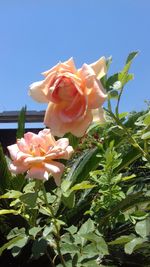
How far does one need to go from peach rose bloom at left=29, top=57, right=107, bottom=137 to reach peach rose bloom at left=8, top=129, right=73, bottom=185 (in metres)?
0.14

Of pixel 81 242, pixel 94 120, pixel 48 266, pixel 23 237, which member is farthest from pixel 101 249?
pixel 48 266

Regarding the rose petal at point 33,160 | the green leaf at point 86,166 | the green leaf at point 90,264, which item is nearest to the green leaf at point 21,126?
the green leaf at point 86,166

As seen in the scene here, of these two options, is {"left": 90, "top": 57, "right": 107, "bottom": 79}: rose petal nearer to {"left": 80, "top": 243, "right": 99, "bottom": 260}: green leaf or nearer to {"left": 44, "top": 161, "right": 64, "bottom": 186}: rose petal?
{"left": 44, "top": 161, "right": 64, "bottom": 186}: rose petal

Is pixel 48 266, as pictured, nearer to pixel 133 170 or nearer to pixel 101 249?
pixel 101 249

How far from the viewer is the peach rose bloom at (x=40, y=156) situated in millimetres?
1035

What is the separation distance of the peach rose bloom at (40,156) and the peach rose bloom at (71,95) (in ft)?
0.47

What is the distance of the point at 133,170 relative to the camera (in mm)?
3537

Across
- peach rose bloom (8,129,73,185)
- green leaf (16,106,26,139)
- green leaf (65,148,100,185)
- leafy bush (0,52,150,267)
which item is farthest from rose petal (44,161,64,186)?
green leaf (16,106,26,139)

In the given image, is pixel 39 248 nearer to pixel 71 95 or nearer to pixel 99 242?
pixel 99 242

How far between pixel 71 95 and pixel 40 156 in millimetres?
226

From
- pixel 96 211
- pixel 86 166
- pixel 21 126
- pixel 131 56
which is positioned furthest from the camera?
pixel 21 126

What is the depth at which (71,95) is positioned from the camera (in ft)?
2.94

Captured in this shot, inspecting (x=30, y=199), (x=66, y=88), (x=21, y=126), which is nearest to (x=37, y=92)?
(x=66, y=88)

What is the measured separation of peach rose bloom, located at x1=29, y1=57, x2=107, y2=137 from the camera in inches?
34.8
